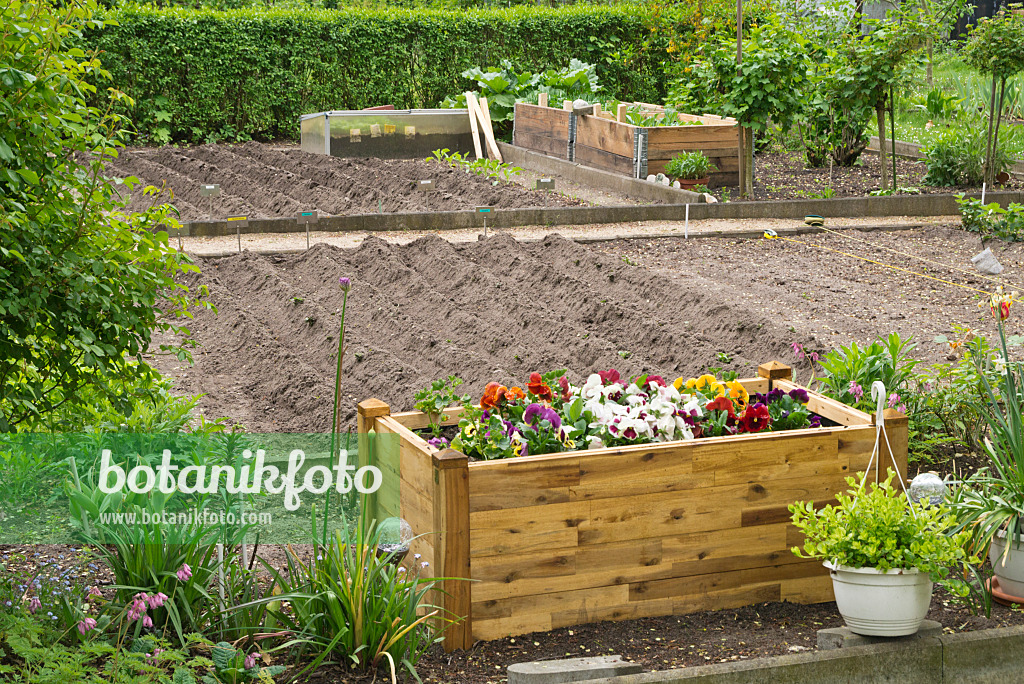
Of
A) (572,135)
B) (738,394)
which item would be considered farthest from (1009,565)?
(572,135)

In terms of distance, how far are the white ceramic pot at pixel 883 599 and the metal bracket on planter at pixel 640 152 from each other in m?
10.2

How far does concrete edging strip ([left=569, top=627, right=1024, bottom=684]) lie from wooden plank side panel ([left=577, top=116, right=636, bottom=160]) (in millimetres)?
10398

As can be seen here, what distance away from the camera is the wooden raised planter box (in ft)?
42.6

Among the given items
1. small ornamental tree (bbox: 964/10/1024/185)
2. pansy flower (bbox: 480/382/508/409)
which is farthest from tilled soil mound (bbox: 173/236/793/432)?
small ornamental tree (bbox: 964/10/1024/185)

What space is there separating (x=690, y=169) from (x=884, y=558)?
9.97 metres

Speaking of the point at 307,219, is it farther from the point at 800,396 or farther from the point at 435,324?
the point at 800,396

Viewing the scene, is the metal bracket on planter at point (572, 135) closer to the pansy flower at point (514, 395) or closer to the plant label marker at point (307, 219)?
the plant label marker at point (307, 219)

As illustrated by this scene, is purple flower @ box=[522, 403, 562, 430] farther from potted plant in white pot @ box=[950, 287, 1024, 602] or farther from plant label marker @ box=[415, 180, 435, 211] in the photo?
plant label marker @ box=[415, 180, 435, 211]

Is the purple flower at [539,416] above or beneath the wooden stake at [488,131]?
beneath

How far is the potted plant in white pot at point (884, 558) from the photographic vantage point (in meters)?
3.16

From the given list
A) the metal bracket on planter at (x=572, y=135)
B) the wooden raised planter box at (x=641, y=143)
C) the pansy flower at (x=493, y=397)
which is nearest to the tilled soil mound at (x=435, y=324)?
the pansy flower at (x=493, y=397)

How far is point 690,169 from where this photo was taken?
12719 millimetres

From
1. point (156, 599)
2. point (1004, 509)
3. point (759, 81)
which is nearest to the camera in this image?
point (156, 599)

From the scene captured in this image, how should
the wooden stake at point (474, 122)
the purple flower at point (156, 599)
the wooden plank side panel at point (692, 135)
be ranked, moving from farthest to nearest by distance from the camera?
1. the wooden stake at point (474, 122)
2. the wooden plank side panel at point (692, 135)
3. the purple flower at point (156, 599)
